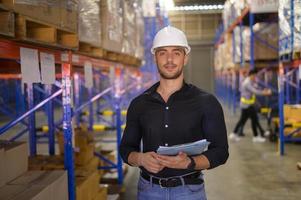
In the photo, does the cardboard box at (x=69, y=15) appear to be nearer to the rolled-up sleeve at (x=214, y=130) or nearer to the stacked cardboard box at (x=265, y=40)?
the rolled-up sleeve at (x=214, y=130)

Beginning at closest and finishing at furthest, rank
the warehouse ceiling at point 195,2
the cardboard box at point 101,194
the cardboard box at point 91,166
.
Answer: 1. the cardboard box at point 101,194
2. the cardboard box at point 91,166
3. the warehouse ceiling at point 195,2

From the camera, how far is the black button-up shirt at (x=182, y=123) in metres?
2.83

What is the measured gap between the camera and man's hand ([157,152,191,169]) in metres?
2.62

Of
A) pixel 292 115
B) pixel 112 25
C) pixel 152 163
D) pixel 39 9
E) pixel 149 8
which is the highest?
pixel 149 8

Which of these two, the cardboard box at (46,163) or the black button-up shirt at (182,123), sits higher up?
the black button-up shirt at (182,123)

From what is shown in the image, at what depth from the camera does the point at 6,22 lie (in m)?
2.45

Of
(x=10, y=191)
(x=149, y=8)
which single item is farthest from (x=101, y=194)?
(x=149, y=8)

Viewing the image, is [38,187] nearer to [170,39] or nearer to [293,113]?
[170,39]

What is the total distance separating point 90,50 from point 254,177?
153 inches

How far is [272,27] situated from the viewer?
1101 cm

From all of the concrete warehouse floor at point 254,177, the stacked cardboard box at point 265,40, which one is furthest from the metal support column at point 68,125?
the stacked cardboard box at point 265,40

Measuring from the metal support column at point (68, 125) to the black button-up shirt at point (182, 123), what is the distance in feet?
3.05

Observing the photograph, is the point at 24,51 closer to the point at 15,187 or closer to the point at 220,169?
the point at 15,187

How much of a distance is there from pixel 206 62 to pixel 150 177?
1116 inches
